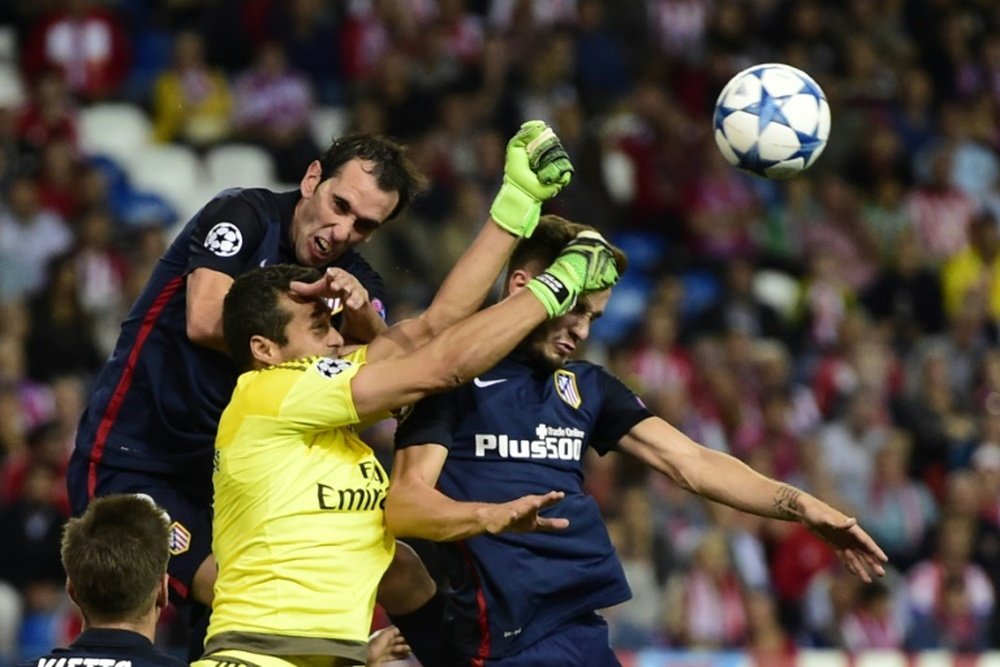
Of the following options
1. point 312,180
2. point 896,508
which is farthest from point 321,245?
point 896,508

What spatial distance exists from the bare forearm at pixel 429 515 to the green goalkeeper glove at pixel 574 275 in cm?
68

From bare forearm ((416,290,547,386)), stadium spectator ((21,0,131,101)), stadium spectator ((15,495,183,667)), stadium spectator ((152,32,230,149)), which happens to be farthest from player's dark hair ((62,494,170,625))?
stadium spectator ((21,0,131,101))

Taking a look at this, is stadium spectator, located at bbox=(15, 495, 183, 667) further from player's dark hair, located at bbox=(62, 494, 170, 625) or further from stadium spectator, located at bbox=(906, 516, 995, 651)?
stadium spectator, located at bbox=(906, 516, 995, 651)

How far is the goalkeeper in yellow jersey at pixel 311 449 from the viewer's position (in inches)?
206

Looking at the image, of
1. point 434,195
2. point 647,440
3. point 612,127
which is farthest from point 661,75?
point 647,440

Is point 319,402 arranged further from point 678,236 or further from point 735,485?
point 678,236

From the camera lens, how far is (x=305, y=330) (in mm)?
5453

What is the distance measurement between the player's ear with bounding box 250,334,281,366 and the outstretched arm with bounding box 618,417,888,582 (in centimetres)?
149

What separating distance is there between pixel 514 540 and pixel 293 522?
989 millimetres

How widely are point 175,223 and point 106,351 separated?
Answer: 1.53m

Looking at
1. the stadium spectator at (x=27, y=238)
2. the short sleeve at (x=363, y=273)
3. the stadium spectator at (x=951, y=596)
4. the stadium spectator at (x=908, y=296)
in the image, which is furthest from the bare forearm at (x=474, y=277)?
the stadium spectator at (x=908, y=296)

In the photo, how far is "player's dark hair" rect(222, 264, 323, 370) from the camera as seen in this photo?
5.41m

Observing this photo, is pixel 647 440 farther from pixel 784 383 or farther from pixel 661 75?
pixel 661 75

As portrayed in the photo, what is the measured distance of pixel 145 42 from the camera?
1524cm
